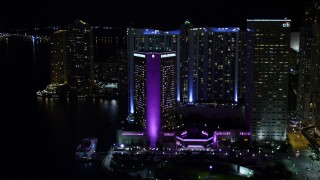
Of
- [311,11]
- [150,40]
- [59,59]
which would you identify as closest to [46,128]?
[150,40]

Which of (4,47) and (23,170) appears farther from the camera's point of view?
(4,47)

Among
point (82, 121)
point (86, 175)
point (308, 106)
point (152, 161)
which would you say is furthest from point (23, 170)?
point (308, 106)

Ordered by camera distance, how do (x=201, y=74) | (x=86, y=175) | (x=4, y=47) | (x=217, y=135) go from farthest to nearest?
(x=4, y=47) < (x=201, y=74) < (x=217, y=135) < (x=86, y=175)

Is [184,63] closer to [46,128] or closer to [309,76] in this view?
[309,76]

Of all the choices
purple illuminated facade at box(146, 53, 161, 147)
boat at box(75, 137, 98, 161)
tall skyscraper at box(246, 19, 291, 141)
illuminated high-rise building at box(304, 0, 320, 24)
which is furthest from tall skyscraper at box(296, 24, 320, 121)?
boat at box(75, 137, 98, 161)

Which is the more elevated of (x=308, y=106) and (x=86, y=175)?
(x=308, y=106)

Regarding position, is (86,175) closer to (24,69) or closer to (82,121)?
(82,121)
